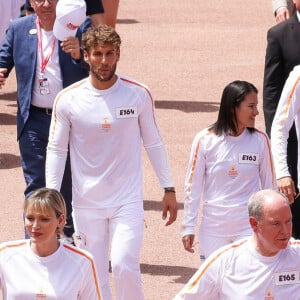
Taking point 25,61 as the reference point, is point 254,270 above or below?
below

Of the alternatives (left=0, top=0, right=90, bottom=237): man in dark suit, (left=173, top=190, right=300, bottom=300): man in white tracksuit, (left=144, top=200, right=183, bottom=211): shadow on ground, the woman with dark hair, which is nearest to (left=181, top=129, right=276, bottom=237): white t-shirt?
the woman with dark hair

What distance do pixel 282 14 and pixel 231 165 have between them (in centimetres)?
248

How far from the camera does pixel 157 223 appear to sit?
1363cm

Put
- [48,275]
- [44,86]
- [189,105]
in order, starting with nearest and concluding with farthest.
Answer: [48,275]
[44,86]
[189,105]

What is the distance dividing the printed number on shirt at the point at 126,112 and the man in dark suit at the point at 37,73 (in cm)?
122

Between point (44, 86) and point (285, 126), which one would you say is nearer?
point (285, 126)

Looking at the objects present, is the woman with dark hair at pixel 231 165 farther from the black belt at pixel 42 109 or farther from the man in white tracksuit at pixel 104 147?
the black belt at pixel 42 109

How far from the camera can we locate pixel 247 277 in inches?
348

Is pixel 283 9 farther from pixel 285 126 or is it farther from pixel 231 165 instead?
pixel 231 165

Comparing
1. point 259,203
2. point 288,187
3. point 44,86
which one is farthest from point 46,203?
point 44,86

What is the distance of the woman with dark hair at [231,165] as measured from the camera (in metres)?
10.7

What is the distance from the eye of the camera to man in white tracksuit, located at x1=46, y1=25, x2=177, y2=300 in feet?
34.1

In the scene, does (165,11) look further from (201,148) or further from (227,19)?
(201,148)

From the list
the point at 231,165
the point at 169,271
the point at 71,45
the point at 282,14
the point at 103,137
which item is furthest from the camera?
the point at 282,14
